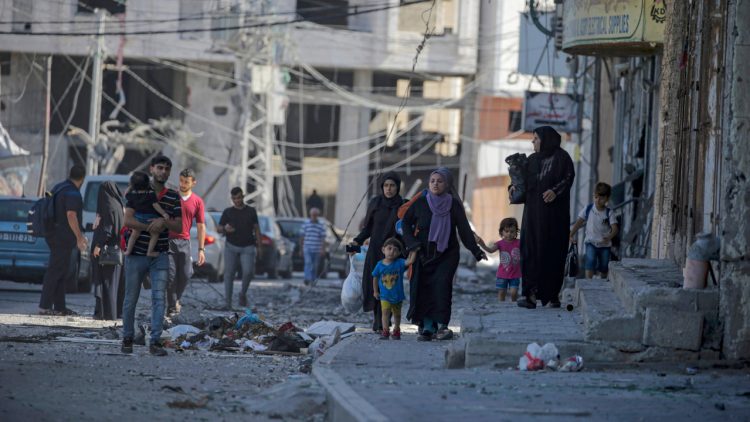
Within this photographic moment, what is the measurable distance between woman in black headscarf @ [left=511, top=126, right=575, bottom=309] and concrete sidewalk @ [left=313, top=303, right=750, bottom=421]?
1784mm

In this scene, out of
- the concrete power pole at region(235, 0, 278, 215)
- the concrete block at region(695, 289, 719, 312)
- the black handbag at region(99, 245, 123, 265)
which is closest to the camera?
the concrete block at region(695, 289, 719, 312)

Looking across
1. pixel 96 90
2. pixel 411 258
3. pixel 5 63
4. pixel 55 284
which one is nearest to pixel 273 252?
pixel 96 90

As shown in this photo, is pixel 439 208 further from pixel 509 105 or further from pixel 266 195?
pixel 509 105

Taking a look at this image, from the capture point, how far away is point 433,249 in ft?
44.3

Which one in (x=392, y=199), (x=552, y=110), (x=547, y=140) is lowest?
(x=392, y=199)

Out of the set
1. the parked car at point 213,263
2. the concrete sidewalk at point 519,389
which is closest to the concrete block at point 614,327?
the concrete sidewalk at point 519,389

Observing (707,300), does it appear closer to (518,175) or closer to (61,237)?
(518,175)

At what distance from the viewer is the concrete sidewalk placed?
842cm

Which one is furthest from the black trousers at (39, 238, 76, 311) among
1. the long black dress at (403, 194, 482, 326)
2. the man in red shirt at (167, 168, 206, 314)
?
the long black dress at (403, 194, 482, 326)

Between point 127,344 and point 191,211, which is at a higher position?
point 191,211

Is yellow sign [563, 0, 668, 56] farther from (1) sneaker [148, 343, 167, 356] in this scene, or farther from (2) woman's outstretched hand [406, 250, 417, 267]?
(1) sneaker [148, 343, 167, 356]

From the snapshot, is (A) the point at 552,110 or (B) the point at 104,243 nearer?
(B) the point at 104,243

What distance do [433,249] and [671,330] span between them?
3.53 m

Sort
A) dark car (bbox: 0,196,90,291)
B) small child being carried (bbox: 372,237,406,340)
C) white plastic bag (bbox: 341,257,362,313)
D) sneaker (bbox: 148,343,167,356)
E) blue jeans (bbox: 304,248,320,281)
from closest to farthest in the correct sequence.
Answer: sneaker (bbox: 148,343,167,356) < small child being carried (bbox: 372,237,406,340) < white plastic bag (bbox: 341,257,362,313) < dark car (bbox: 0,196,90,291) < blue jeans (bbox: 304,248,320,281)
